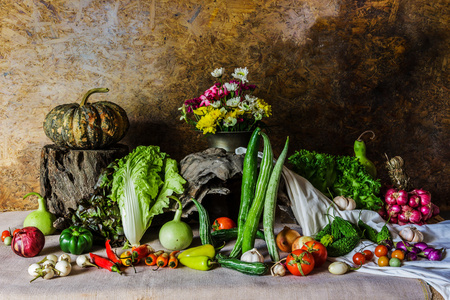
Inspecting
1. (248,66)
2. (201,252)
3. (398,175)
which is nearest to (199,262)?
(201,252)

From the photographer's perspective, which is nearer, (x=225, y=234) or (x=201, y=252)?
(x=201, y=252)

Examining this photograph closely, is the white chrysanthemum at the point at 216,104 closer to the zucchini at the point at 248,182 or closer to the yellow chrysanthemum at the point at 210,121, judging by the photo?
the yellow chrysanthemum at the point at 210,121

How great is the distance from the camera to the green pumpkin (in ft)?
13.1

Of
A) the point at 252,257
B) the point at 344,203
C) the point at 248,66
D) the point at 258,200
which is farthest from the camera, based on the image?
the point at 248,66

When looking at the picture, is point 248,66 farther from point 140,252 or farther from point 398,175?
point 140,252

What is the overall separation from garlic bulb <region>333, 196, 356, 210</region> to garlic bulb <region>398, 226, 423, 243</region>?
488mm

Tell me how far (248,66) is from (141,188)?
2188 mm

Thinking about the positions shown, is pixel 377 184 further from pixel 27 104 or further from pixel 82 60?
pixel 27 104

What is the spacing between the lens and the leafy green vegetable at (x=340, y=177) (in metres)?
3.95

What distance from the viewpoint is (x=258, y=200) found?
3031 mm

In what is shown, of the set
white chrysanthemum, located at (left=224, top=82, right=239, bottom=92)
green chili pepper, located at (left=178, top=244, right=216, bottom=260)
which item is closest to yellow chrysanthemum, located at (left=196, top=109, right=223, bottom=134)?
white chrysanthemum, located at (left=224, top=82, right=239, bottom=92)

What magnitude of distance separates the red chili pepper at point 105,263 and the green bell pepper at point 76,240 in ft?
0.95

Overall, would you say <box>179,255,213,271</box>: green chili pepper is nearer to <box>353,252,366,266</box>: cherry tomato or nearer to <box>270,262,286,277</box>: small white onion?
<box>270,262,286,277</box>: small white onion

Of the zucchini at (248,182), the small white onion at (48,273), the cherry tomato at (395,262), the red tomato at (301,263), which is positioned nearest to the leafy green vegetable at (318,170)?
the zucchini at (248,182)
